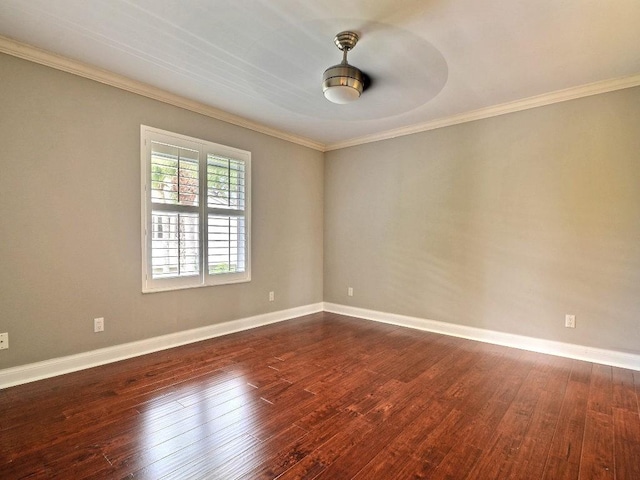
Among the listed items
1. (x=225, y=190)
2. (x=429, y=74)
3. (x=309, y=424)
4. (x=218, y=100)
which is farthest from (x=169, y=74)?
(x=309, y=424)

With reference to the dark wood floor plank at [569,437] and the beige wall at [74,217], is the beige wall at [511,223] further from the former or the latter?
the beige wall at [74,217]

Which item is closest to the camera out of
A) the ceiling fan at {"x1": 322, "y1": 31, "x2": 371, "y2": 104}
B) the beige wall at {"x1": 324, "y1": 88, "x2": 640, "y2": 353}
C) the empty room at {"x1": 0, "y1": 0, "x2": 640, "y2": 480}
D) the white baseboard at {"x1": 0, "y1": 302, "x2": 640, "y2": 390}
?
the empty room at {"x1": 0, "y1": 0, "x2": 640, "y2": 480}

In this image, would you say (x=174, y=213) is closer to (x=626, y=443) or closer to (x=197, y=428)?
(x=197, y=428)

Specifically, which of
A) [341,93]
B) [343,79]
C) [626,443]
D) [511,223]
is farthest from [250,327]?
[626,443]

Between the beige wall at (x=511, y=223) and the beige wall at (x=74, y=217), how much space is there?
2300mm

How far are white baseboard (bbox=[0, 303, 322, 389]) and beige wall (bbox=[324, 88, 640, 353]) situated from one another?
172 centimetres

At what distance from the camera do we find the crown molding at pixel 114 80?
2.41 metres

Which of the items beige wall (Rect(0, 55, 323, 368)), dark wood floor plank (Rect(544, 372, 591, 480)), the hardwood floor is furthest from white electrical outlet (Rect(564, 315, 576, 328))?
beige wall (Rect(0, 55, 323, 368))

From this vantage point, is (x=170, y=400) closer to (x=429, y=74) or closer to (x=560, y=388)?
(x=560, y=388)

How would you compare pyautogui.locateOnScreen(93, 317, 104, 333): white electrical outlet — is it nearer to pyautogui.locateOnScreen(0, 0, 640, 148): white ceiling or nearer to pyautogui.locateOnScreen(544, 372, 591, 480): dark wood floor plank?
pyautogui.locateOnScreen(0, 0, 640, 148): white ceiling

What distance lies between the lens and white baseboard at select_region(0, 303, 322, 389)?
2452 millimetres

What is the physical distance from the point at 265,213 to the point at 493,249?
9.21 ft

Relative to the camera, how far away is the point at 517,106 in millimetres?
3361

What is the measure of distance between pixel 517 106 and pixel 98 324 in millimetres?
4666
